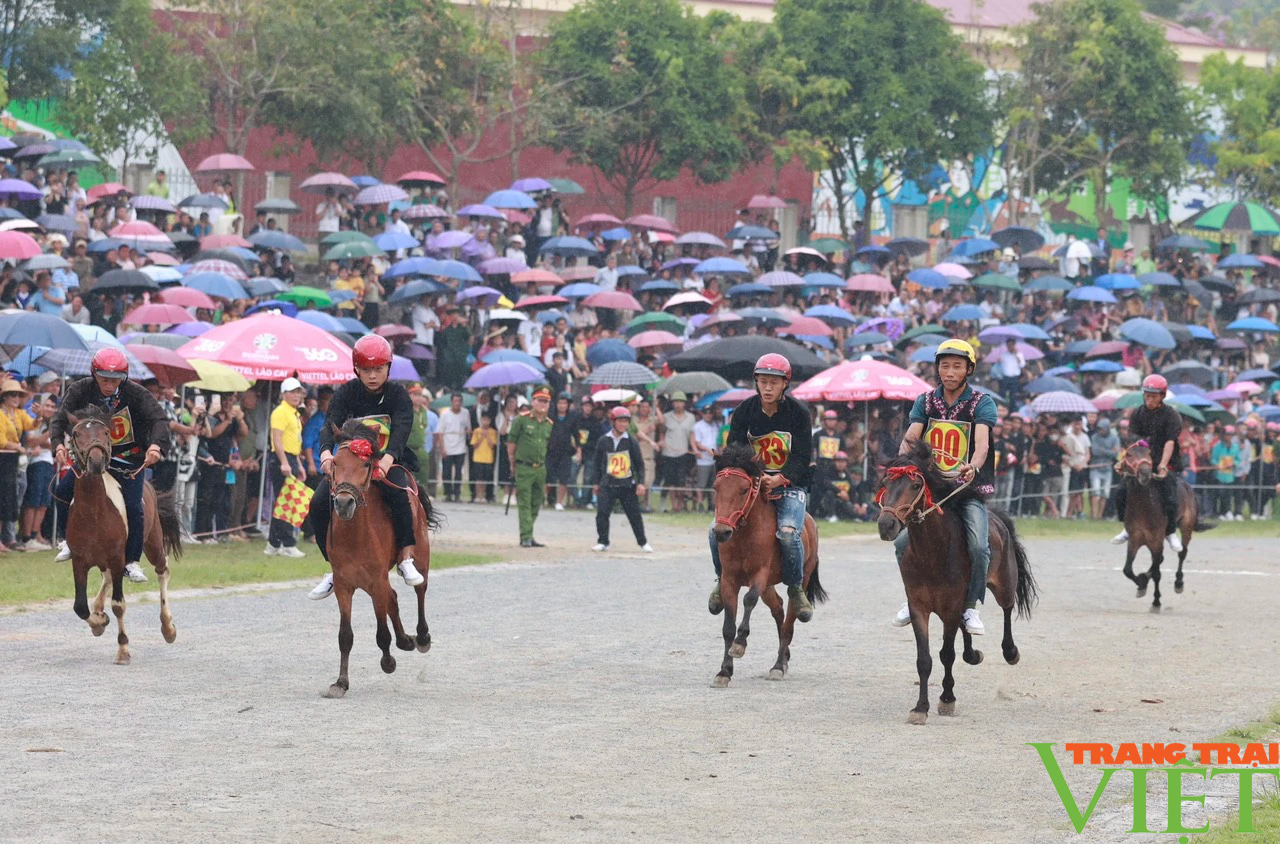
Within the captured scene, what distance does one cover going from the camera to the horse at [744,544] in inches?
520

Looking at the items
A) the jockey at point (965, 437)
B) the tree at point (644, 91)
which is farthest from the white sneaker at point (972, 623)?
the tree at point (644, 91)

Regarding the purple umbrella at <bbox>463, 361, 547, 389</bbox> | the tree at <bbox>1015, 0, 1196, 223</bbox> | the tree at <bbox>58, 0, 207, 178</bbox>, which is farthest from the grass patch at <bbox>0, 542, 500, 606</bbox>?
the tree at <bbox>1015, 0, 1196, 223</bbox>

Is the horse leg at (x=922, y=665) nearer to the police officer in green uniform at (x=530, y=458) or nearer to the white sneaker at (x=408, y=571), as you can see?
the white sneaker at (x=408, y=571)

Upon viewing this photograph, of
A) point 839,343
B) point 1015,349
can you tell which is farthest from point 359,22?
point 1015,349

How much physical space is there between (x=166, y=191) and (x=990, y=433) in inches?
1143

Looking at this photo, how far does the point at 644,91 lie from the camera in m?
50.9

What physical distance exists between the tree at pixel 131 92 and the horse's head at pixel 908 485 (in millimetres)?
30682

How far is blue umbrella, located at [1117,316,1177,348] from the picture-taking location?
39.1 metres

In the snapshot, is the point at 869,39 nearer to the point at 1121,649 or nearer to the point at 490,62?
the point at 490,62

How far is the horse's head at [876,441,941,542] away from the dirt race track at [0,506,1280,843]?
125 centimetres

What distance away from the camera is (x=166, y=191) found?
38.5 meters

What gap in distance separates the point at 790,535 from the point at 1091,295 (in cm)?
3093

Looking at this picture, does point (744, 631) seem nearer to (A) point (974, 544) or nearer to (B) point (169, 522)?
(A) point (974, 544)

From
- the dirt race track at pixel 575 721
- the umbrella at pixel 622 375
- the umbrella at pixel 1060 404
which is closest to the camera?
the dirt race track at pixel 575 721
